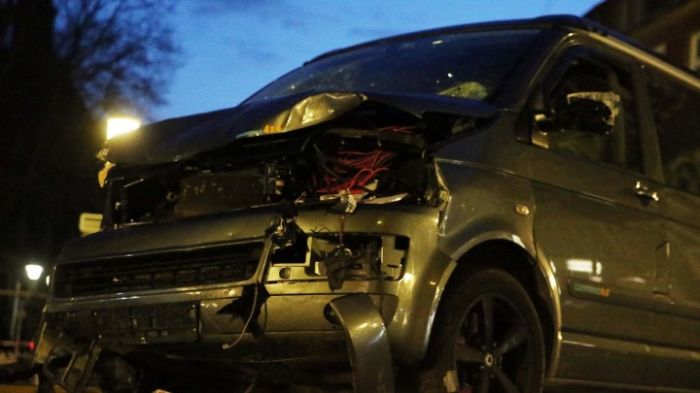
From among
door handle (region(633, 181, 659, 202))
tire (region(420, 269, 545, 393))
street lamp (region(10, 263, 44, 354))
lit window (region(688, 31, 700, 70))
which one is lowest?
tire (region(420, 269, 545, 393))

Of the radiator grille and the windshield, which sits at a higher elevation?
the windshield

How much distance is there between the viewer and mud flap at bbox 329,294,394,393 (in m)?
3.90

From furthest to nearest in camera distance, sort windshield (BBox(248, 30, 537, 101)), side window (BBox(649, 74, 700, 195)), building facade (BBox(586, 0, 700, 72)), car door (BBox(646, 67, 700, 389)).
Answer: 1. building facade (BBox(586, 0, 700, 72))
2. side window (BBox(649, 74, 700, 195))
3. car door (BBox(646, 67, 700, 389))
4. windshield (BBox(248, 30, 537, 101))

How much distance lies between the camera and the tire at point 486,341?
425 centimetres

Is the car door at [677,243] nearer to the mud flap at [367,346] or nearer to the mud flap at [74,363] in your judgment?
the mud flap at [367,346]

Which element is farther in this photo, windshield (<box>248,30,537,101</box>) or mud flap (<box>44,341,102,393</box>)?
windshield (<box>248,30,537,101</box>)

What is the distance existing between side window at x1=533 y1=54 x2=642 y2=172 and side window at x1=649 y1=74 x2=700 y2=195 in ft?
1.00

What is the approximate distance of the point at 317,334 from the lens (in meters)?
4.15

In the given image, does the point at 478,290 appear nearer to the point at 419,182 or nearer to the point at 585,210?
the point at 419,182

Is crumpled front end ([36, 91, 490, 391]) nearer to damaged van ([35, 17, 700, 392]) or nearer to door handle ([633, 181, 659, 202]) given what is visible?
damaged van ([35, 17, 700, 392])

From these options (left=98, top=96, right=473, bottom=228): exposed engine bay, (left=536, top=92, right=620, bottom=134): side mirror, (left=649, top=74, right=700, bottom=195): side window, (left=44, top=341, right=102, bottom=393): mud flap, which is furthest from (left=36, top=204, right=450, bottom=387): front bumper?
(left=649, top=74, right=700, bottom=195): side window

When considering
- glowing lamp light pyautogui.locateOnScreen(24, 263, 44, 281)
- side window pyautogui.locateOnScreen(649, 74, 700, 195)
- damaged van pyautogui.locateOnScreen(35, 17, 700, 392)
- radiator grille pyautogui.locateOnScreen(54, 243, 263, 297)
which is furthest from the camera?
glowing lamp light pyautogui.locateOnScreen(24, 263, 44, 281)

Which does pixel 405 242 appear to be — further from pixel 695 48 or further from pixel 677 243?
pixel 695 48

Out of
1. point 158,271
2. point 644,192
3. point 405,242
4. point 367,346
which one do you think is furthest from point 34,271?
point 367,346
